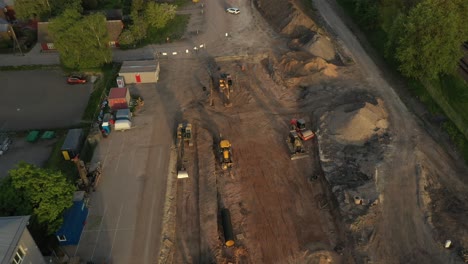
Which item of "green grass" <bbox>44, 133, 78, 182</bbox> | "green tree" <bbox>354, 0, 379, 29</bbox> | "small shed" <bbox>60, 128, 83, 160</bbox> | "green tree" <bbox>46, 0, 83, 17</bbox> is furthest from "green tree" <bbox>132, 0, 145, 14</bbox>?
"green tree" <bbox>354, 0, 379, 29</bbox>

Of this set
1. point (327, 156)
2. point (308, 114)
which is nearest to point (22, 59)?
point (308, 114)

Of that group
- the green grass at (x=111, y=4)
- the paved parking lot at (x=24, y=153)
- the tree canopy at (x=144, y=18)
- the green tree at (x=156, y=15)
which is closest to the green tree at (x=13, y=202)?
the paved parking lot at (x=24, y=153)

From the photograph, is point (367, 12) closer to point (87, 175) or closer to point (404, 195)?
point (404, 195)

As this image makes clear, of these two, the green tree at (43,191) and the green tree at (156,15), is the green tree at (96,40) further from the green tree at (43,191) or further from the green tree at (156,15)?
the green tree at (43,191)

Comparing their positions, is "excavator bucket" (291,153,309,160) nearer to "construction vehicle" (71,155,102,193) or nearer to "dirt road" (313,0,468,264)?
"dirt road" (313,0,468,264)

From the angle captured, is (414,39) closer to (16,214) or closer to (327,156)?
(327,156)

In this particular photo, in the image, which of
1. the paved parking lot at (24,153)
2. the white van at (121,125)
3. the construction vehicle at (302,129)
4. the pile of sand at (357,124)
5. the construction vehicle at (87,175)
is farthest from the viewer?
the white van at (121,125)
